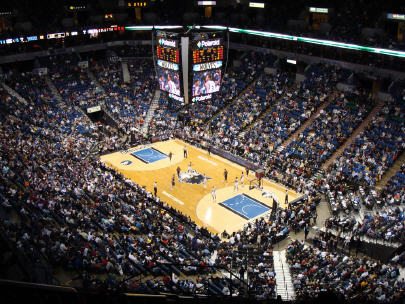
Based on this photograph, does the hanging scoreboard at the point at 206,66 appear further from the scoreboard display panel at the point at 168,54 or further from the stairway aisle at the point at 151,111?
the stairway aisle at the point at 151,111

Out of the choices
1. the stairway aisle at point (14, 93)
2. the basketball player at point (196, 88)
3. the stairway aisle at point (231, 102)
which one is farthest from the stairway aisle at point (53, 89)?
the basketball player at point (196, 88)

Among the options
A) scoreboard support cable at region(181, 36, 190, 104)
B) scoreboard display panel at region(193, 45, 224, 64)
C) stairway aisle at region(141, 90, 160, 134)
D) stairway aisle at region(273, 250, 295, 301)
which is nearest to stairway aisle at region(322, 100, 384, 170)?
scoreboard display panel at region(193, 45, 224, 64)

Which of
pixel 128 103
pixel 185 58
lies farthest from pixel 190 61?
pixel 128 103

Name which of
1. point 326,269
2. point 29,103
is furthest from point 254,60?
point 326,269

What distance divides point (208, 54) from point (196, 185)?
409 inches

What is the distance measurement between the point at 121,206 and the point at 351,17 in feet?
102

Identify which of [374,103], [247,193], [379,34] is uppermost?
[379,34]

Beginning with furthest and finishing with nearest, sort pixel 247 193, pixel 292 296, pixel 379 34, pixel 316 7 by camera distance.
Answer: pixel 316 7
pixel 379 34
pixel 247 193
pixel 292 296

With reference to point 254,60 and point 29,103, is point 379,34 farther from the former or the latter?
point 29,103

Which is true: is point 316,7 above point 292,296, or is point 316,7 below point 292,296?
above

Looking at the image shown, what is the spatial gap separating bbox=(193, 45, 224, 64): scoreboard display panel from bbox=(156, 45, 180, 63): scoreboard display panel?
1405 millimetres

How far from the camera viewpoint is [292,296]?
63.3ft

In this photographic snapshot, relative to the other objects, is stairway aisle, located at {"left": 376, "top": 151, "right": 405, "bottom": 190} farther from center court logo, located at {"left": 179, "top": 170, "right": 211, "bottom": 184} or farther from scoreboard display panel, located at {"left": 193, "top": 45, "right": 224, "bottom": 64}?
scoreboard display panel, located at {"left": 193, "top": 45, "right": 224, "bottom": 64}

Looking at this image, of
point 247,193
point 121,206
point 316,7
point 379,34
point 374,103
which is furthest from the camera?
point 316,7
